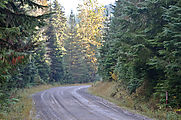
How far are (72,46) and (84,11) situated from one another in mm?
18717

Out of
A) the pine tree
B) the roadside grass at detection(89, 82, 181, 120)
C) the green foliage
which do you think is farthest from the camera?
the pine tree

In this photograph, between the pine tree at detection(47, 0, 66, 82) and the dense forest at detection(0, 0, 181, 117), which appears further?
the pine tree at detection(47, 0, 66, 82)

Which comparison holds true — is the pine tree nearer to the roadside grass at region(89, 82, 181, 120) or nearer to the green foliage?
the roadside grass at region(89, 82, 181, 120)

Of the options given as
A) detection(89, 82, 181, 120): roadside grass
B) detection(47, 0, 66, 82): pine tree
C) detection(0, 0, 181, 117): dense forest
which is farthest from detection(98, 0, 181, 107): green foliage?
detection(47, 0, 66, 82): pine tree

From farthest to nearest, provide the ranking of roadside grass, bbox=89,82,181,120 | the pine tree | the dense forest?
the pine tree
roadside grass, bbox=89,82,181,120
the dense forest

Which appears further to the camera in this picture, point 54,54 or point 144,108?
point 54,54

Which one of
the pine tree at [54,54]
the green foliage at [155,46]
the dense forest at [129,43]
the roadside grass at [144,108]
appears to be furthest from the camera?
the pine tree at [54,54]

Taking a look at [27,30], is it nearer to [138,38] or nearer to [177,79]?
[138,38]

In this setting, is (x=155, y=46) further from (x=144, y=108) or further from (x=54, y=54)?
(x=54, y=54)

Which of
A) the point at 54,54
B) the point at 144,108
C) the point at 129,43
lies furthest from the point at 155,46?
the point at 54,54

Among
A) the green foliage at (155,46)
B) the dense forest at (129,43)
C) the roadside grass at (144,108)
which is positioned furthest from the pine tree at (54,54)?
the green foliage at (155,46)

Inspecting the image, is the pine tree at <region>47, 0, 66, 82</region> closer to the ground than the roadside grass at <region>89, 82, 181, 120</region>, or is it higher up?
higher up

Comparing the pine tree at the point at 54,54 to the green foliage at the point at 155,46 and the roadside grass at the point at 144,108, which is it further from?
the green foliage at the point at 155,46

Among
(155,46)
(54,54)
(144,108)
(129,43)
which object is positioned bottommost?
(144,108)
